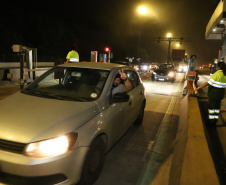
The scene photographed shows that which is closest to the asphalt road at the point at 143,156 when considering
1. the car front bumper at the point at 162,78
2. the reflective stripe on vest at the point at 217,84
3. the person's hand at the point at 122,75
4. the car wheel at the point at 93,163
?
the car wheel at the point at 93,163

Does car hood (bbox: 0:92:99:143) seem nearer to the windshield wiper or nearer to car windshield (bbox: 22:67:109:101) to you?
the windshield wiper

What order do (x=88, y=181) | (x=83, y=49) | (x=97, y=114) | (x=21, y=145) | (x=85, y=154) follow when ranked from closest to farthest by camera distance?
(x=21, y=145) → (x=85, y=154) → (x=88, y=181) → (x=97, y=114) → (x=83, y=49)

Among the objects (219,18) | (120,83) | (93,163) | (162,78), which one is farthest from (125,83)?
(162,78)

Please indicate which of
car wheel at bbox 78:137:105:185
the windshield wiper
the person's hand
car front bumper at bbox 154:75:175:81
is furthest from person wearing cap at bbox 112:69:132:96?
car front bumper at bbox 154:75:175:81

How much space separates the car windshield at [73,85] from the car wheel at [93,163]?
74 centimetres

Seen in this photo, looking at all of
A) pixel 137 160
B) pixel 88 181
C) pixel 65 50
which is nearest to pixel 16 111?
pixel 88 181

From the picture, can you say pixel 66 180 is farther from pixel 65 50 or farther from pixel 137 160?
pixel 65 50

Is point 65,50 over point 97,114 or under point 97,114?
over

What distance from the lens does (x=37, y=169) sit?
7.50 feet

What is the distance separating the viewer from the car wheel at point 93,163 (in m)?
2.70

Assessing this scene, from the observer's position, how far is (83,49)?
50.9 metres

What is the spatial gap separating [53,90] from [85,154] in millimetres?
1569

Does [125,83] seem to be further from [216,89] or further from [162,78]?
[162,78]

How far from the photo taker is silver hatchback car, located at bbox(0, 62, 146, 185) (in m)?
2.33
